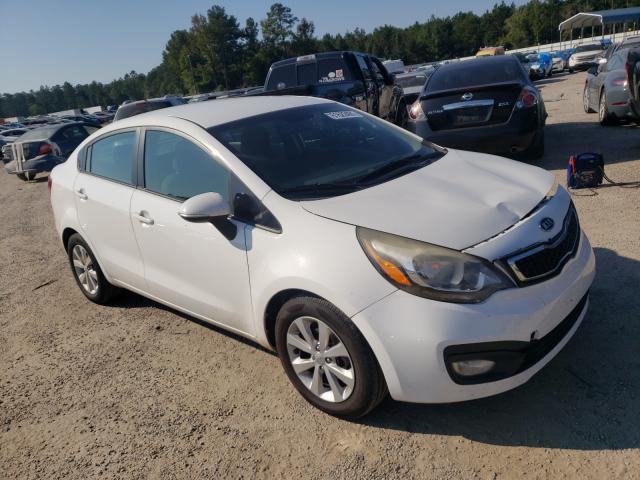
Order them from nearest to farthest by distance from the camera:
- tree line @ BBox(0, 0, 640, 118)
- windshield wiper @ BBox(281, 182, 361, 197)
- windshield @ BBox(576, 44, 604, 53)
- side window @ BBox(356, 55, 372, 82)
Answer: windshield wiper @ BBox(281, 182, 361, 197), side window @ BBox(356, 55, 372, 82), windshield @ BBox(576, 44, 604, 53), tree line @ BBox(0, 0, 640, 118)

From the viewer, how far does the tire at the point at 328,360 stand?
2535 mm

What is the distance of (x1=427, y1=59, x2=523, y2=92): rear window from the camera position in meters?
7.52

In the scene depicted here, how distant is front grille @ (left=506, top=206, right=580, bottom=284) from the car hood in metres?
0.17

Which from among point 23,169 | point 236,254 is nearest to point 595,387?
point 236,254

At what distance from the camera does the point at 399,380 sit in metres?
2.46

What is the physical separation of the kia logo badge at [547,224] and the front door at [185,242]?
1540 millimetres

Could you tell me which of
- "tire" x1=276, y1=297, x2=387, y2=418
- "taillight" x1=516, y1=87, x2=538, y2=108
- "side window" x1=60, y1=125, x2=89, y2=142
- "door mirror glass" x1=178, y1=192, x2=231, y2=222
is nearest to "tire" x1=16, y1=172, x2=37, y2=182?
"side window" x1=60, y1=125, x2=89, y2=142

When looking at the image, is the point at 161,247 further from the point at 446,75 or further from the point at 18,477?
the point at 446,75

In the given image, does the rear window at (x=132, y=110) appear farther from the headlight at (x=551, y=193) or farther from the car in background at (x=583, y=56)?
the car in background at (x=583, y=56)

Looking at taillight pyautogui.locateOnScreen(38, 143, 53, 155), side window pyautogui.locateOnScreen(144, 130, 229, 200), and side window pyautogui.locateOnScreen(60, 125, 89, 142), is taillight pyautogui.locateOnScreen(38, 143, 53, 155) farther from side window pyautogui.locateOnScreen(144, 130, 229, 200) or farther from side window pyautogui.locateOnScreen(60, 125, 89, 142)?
side window pyautogui.locateOnScreen(144, 130, 229, 200)

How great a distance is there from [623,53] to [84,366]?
9.73 metres

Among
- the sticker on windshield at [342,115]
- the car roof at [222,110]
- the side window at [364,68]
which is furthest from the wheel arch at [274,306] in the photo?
the side window at [364,68]

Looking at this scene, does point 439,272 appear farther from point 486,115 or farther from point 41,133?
point 41,133

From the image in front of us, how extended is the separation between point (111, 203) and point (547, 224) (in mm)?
2953
